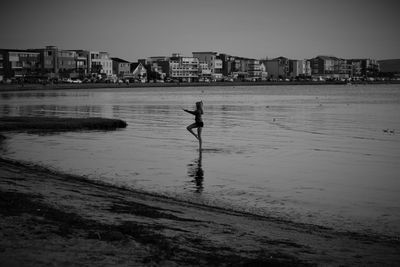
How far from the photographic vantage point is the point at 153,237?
900cm

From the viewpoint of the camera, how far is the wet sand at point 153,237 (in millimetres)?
7852

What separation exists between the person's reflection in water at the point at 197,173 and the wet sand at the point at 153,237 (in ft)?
12.6

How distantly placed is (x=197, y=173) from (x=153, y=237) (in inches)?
399

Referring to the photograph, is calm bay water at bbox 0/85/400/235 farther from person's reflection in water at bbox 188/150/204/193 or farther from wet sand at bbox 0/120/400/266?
wet sand at bbox 0/120/400/266

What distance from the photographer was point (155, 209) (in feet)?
39.3

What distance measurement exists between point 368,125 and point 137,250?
36.8 m

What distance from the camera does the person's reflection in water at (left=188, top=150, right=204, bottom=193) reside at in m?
16.9

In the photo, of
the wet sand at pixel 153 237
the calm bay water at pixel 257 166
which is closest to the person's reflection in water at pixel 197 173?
the calm bay water at pixel 257 166

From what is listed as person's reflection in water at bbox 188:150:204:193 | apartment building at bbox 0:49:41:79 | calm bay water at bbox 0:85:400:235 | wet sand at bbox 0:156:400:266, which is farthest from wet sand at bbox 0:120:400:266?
apartment building at bbox 0:49:41:79

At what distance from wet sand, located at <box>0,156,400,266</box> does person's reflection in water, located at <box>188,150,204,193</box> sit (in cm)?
385

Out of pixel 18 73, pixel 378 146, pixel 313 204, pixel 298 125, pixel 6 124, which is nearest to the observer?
pixel 313 204

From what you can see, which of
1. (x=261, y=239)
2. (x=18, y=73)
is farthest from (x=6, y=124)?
(x=18, y=73)

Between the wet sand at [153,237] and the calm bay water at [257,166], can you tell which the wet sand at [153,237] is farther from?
the calm bay water at [257,166]

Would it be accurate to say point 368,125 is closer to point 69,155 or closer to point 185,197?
point 69,155
